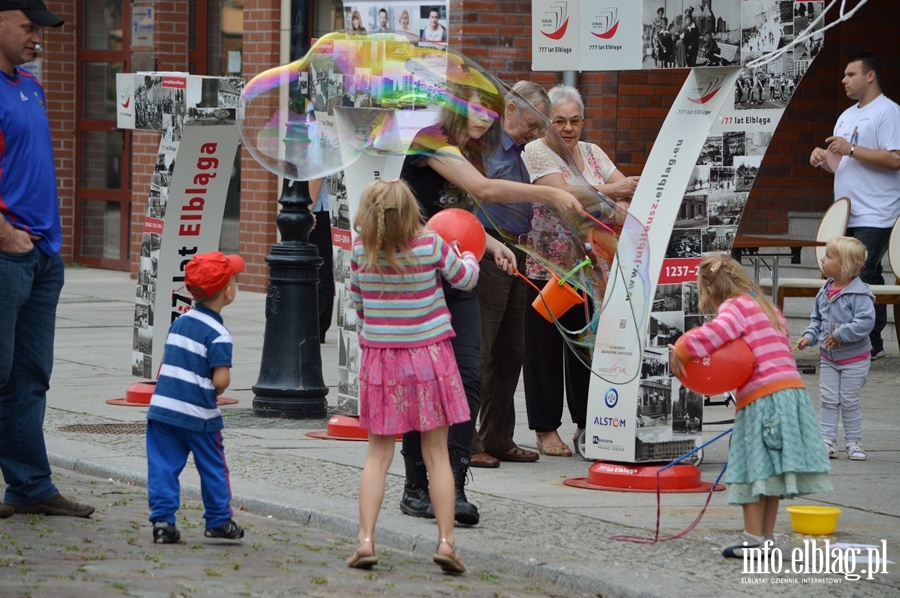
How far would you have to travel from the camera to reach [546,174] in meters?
8.21

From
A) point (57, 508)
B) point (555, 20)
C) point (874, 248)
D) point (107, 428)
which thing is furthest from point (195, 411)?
point (874, 248)

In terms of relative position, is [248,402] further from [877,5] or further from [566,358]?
[877,5]

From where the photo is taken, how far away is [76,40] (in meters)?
22.0

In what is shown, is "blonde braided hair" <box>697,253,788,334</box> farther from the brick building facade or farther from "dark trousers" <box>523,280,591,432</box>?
the brick building facade

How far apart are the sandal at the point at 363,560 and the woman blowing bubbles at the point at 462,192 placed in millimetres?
774

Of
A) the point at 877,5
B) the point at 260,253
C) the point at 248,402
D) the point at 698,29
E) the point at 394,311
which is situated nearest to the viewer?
the point at 394,311

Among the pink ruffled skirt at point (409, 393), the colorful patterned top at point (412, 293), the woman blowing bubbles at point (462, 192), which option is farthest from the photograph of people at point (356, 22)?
the pink ruffled skirt at point (409, 393)

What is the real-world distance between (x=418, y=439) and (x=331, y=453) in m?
1.85

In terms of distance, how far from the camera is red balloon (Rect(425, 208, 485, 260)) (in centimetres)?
674

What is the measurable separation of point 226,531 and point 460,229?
1626 mm

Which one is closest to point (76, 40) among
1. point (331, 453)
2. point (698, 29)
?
point (331, 453)

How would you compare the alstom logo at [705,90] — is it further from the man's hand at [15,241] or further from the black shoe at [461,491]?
the man's hand at [15,241]

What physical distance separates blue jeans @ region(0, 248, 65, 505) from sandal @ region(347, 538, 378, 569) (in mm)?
1720

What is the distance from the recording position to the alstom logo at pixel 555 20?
1114cm
